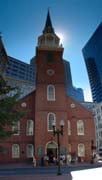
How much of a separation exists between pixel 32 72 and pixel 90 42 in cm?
4261

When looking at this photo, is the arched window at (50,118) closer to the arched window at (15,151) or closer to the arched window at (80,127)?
the arched window at (80,127)

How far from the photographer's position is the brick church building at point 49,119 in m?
36.9

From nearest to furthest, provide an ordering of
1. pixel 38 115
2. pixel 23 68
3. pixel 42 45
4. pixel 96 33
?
pixel 38 115 → pixel 42 45 → pixel 96 33 → pixel 23 68

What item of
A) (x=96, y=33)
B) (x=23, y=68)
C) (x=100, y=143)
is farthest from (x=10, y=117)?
(x=23, y=68)

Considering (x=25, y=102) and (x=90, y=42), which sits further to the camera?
(x=90, y=42)

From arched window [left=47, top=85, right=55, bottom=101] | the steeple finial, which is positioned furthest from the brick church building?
the steeple finial

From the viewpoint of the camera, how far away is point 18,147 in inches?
1495

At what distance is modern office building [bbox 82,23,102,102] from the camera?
119m

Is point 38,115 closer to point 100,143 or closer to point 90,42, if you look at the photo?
point 100,143

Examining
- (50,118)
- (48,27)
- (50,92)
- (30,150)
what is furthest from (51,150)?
(48,27)

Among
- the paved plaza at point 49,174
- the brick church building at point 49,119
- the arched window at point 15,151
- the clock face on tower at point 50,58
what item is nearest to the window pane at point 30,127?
the brick church building at point 49,119

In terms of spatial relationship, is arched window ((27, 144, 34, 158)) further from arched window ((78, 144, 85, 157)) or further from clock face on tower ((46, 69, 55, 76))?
clock face on tower ((46, 69, 55, 76))

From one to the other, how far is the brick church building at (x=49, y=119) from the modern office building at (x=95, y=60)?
80.0 m

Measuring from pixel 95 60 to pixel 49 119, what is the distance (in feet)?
312
